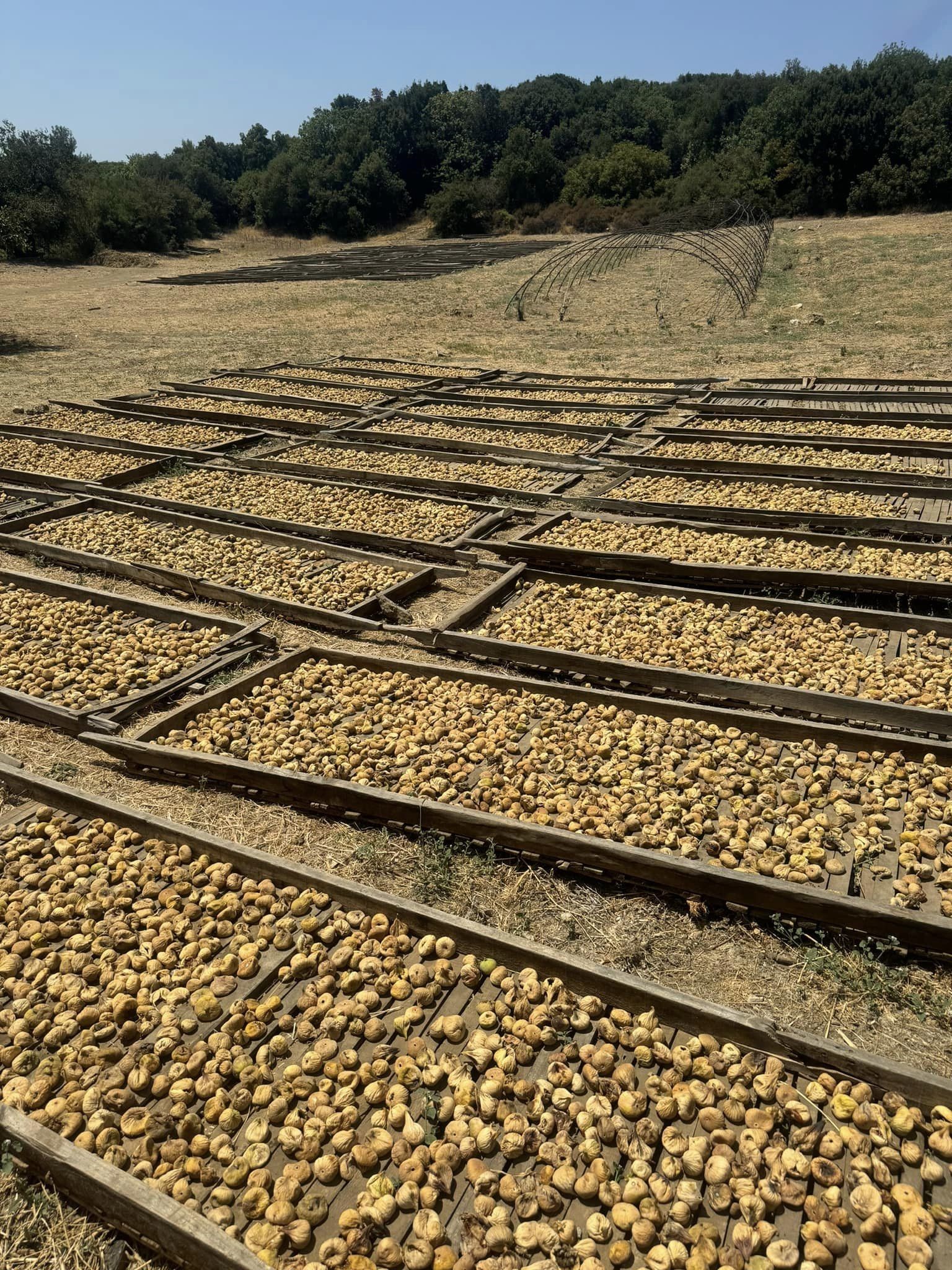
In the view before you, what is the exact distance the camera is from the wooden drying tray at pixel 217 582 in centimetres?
631

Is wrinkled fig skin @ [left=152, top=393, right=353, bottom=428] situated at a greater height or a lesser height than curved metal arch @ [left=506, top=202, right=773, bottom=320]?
lesser

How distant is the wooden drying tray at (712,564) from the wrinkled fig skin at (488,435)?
2.67 m

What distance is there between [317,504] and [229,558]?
1.58 metres

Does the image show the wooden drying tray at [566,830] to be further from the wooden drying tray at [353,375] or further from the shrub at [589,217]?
the shrub at [589,217]

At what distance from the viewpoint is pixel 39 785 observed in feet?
13.6

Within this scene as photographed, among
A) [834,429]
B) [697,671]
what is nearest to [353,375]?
[834,429]

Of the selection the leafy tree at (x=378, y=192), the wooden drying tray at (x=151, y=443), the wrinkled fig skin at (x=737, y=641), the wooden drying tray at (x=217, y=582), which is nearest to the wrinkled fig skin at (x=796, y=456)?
the wrinkled fig skin at (x=737, y=641)

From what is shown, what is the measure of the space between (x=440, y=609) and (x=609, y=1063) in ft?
13.9

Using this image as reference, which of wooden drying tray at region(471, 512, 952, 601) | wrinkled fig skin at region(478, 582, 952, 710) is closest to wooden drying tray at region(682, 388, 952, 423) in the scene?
wooden drying tray at region(471, 512, 952, 601)

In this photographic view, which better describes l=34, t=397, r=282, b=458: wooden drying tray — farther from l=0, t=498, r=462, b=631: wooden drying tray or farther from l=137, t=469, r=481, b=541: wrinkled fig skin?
l=0, t=498, r=462, b=631: wooden drying tray

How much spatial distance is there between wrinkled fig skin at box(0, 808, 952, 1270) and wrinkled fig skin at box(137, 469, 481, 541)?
4989 millimetres

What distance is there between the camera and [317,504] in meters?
8.68

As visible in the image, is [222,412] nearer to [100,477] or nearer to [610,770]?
[100,477]

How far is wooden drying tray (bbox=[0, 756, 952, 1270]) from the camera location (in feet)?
7.23
